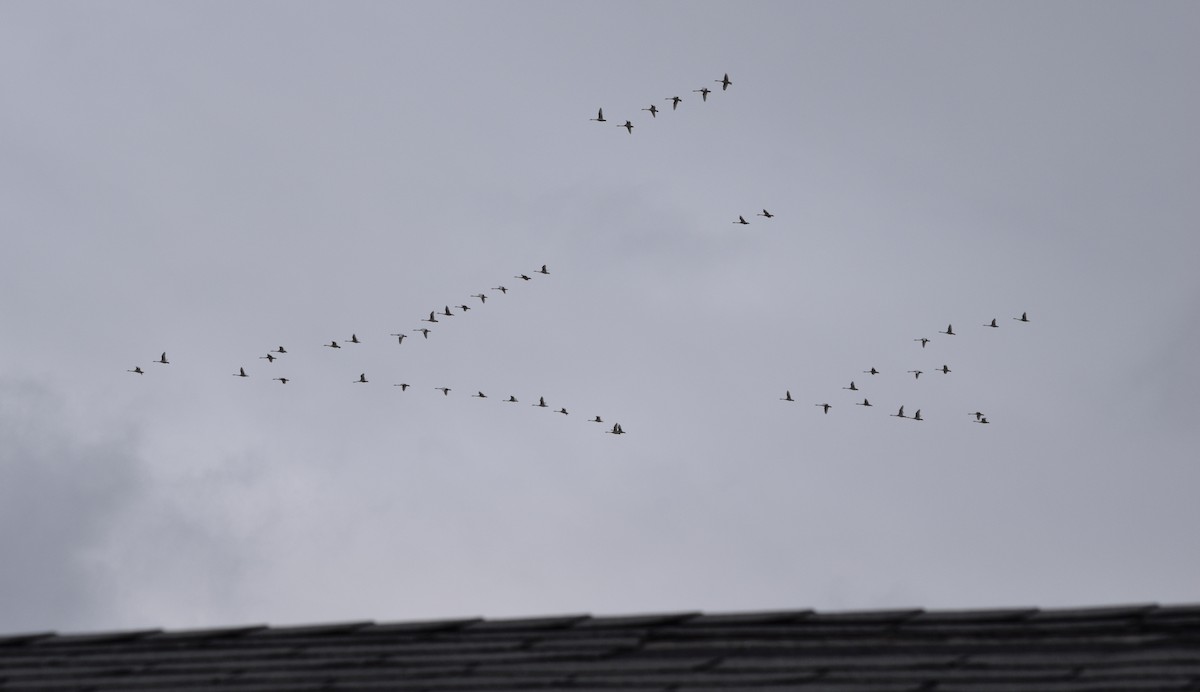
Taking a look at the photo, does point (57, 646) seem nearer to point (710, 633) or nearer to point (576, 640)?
point (576, 640)

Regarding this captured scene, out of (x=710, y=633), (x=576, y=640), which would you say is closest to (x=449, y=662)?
(x=576, y=640)

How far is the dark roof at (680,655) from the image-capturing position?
13219 millimetres

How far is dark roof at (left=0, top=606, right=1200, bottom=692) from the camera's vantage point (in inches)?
520

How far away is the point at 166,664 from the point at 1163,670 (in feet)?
26.7

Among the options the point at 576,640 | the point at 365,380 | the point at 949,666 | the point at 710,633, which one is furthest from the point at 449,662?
the point at 365,380

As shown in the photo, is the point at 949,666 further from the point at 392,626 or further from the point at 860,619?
the point at 392,626

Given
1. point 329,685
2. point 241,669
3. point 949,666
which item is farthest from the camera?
point 241,669

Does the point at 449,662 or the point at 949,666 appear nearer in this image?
the point at 949,666

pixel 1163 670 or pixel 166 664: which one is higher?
pixel 166 664

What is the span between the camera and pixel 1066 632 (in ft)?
46.5

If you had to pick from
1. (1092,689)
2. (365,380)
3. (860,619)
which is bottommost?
(1092,689)

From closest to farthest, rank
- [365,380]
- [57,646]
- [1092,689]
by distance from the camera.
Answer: [1092,689]
[57,646]
[365,380]

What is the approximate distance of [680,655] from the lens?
48.3 ft

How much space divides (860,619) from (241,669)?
4.94m
